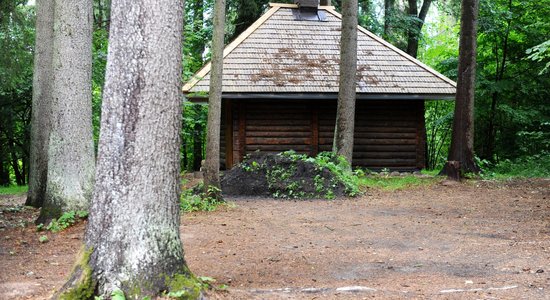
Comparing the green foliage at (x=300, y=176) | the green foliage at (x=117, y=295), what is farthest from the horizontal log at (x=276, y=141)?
the green foliage at (x=117, y=295)

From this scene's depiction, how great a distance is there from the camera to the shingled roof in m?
18.7

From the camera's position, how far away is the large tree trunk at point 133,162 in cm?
472

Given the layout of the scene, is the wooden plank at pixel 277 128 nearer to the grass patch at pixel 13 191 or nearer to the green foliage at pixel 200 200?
the green foliage at pixel 200 200

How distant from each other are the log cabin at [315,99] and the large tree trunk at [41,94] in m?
6.84

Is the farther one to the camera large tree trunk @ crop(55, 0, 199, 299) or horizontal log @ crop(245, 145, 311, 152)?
horizontal log @ crop(245, 145, 311, 152)

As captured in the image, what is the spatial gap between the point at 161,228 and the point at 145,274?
382 millimetres

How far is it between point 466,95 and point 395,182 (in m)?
3.15

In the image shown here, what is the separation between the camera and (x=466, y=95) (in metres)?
16.7

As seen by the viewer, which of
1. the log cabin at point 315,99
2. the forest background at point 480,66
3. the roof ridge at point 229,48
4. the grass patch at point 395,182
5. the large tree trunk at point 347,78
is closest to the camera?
the grass patch at point 395,182

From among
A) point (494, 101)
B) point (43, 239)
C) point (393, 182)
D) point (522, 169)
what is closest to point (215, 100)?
point (43, 239)

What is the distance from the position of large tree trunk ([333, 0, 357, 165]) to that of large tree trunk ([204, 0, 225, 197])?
5.00m

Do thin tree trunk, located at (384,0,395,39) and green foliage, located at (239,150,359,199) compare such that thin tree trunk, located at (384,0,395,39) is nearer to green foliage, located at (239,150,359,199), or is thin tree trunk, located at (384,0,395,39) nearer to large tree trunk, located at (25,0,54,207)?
green foliage, located at (239,150,359,199)

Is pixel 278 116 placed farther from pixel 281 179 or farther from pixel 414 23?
pixel 414 23

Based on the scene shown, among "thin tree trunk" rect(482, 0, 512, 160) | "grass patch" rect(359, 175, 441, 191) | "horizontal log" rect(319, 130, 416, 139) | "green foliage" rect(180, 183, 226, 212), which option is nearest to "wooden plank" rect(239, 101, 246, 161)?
"horizontal log" rect(319, 130, 416, 139)
